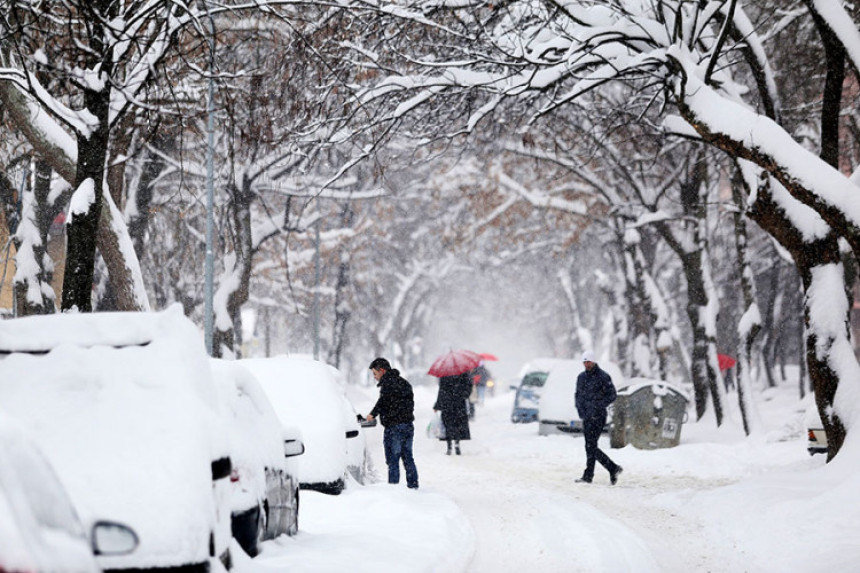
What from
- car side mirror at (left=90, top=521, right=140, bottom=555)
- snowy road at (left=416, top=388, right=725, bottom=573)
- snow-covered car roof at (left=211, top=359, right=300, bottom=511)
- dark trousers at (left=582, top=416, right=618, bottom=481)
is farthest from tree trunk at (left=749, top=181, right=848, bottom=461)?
car side mirror at (left=90, top=521, right=140, bottom=555)

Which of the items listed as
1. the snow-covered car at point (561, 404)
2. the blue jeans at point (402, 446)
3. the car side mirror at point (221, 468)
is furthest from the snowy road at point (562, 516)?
the car side mirror at point (221, 468)

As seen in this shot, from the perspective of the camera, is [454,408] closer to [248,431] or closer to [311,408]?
[311,408]

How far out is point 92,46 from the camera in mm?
11414

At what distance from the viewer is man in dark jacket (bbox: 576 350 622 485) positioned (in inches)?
597

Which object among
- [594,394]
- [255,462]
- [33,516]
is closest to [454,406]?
[594,394]

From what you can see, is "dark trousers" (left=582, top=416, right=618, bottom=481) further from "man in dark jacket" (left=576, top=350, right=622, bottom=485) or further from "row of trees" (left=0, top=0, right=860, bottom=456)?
"row of trees" (left=0, top=0, right=860, bottom=456)

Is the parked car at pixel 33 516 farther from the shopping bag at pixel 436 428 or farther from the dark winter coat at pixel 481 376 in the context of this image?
the dark winter coat at pixel 481 376

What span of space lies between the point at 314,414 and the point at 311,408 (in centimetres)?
9

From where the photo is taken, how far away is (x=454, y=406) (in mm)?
21406

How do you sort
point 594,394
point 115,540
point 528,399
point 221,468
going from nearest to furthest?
1. point 115,540
2. point 221,468
3. point 594,394
4. point 528,399

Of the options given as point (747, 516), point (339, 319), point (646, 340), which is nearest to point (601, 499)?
point (747, 516)

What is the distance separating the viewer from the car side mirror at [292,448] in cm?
827

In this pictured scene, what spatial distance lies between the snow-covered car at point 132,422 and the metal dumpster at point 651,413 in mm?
16155

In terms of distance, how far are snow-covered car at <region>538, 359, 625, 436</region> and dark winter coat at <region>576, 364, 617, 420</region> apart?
8977 millimetres
